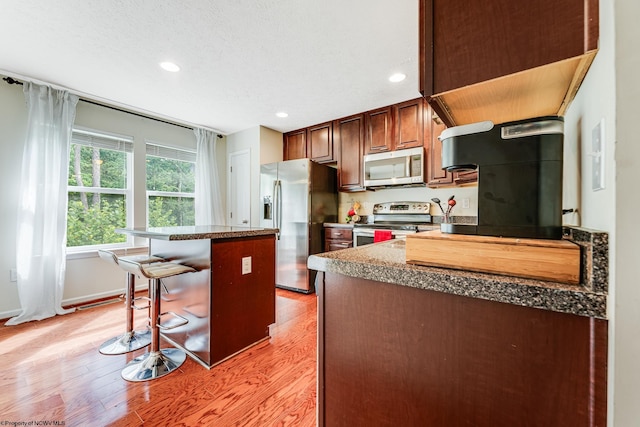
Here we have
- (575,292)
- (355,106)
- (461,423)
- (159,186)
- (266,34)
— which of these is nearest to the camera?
(575,292)

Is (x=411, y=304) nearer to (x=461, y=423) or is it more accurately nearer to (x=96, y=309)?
(x=461, y=423)

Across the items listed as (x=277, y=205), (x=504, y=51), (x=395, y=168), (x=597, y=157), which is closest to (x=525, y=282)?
(x=597, y=157)

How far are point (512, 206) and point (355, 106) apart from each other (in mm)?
2973

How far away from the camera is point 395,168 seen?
319cm

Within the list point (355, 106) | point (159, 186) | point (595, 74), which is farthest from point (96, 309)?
point (595, 74)

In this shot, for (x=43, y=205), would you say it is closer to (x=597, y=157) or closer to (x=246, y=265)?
(x=246, y=265)

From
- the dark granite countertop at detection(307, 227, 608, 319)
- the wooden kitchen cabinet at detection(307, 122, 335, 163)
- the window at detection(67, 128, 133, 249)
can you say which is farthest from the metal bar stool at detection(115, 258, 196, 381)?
the wooden kitchen cabinet at detection(307, 122, 335, 163)

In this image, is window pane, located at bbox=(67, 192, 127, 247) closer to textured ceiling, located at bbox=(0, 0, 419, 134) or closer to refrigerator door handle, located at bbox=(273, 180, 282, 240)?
→ textured ceiling, located at bbox=(0, 0, 419, 134)

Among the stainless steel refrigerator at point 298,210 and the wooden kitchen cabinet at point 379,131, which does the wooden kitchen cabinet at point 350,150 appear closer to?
the wooden kitchen cabinet at point 379,131

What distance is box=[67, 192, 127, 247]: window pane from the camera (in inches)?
120

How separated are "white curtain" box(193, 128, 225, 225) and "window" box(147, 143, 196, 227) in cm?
14

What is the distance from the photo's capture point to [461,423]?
61 cm

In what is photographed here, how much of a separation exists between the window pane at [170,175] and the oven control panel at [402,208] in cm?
289

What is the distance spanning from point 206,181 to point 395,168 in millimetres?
2843
